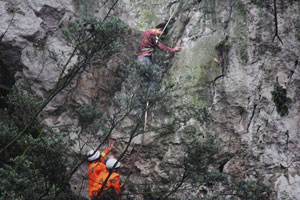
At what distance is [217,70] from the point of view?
24.9ft

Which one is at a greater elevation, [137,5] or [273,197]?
[137,5]

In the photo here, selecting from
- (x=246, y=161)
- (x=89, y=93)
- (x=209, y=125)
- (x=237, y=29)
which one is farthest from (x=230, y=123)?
(x=89, y=93)

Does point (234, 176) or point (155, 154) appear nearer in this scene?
point (234, 176)

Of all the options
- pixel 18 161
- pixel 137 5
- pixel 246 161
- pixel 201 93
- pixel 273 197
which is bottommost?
pixel 18 161

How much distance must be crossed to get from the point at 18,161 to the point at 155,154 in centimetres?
374

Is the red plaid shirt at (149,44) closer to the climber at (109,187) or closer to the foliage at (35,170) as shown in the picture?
the climber at (109,187)

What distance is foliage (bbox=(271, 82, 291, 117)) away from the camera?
6709mm

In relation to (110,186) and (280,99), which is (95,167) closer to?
(110,186)

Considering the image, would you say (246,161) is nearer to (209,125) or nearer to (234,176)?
(234,176)

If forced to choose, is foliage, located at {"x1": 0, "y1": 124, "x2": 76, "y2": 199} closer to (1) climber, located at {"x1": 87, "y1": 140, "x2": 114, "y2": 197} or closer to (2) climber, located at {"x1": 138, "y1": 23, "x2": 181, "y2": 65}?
(1) climber, located at {"x1": 87, "y1": 140, "x2": 114, "y2": 197}

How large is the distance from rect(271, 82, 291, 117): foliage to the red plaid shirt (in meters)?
2.92

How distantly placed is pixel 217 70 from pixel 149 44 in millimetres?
2063

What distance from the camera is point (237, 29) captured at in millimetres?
7645

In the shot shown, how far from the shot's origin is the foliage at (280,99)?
22.0ft
